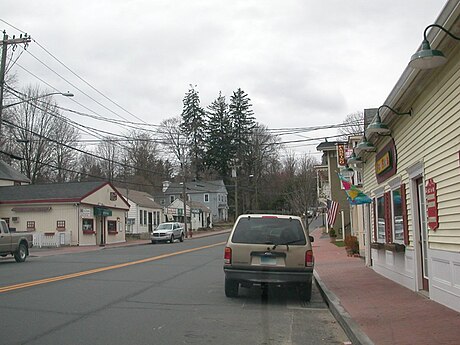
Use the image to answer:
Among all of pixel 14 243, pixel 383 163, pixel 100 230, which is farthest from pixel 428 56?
pixel 100 230

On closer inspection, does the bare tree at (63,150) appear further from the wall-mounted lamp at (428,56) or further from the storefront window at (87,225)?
the wall-mounted lamp at (428,56)

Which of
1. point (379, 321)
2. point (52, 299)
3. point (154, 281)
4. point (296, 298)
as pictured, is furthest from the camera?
point (154, 281)

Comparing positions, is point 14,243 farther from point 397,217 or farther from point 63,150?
point 63,150

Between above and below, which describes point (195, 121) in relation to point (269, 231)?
above

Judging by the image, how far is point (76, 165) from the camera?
6438cm

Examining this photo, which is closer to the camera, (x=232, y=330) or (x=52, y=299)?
(x=232, y=330)

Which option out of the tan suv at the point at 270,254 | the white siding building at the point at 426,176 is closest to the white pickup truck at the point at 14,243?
the tan suv at the point at 270,254

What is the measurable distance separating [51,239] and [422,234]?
101 feet

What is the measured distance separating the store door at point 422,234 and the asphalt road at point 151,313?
214cm

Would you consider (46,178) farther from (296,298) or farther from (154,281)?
(296,298)

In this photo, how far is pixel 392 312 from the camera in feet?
29.2

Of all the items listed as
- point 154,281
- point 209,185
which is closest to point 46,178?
point 209,185

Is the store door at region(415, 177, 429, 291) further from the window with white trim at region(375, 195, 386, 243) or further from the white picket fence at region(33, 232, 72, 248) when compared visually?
the white picket fence at region(33, 232, 72, 248)

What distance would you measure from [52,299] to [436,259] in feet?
25.2
